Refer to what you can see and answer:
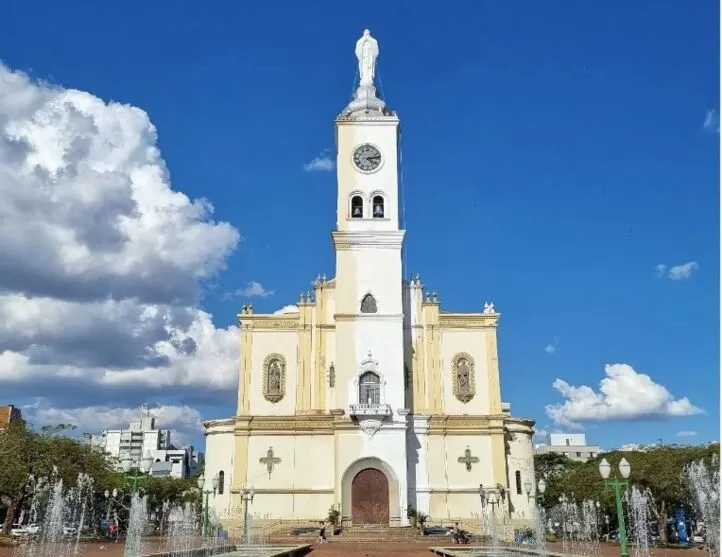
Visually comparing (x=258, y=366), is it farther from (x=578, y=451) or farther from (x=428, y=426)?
(x=578, y=451)

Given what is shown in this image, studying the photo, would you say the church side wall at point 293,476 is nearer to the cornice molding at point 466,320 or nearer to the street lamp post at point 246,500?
the street lamp post at point 246,500

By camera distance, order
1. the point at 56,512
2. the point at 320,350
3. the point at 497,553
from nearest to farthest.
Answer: the point at 497,553
the point at 56,512
the point at 320,350

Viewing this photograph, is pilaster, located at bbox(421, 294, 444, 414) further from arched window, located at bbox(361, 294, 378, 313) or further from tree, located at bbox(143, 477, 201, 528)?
tree, located at bbox(143, 477, 201, 528)

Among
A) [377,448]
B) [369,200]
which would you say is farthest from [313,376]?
[369,200]

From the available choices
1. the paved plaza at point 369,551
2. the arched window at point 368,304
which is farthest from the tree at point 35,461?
the arched window at point 368,304

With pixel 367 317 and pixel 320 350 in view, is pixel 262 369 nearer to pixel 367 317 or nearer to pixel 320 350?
pixel 320 350

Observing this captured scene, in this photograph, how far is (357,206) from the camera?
37281 millimetres

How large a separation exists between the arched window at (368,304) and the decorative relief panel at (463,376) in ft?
15.8

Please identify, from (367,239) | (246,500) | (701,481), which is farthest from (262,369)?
(701,481)

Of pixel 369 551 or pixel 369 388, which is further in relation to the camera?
pixel 369 388

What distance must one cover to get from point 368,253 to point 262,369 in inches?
296

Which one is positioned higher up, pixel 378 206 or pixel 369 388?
pixel 378 206

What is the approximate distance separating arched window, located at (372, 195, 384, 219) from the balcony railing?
30.0 feet

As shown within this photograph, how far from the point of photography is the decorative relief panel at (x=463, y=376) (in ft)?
120
